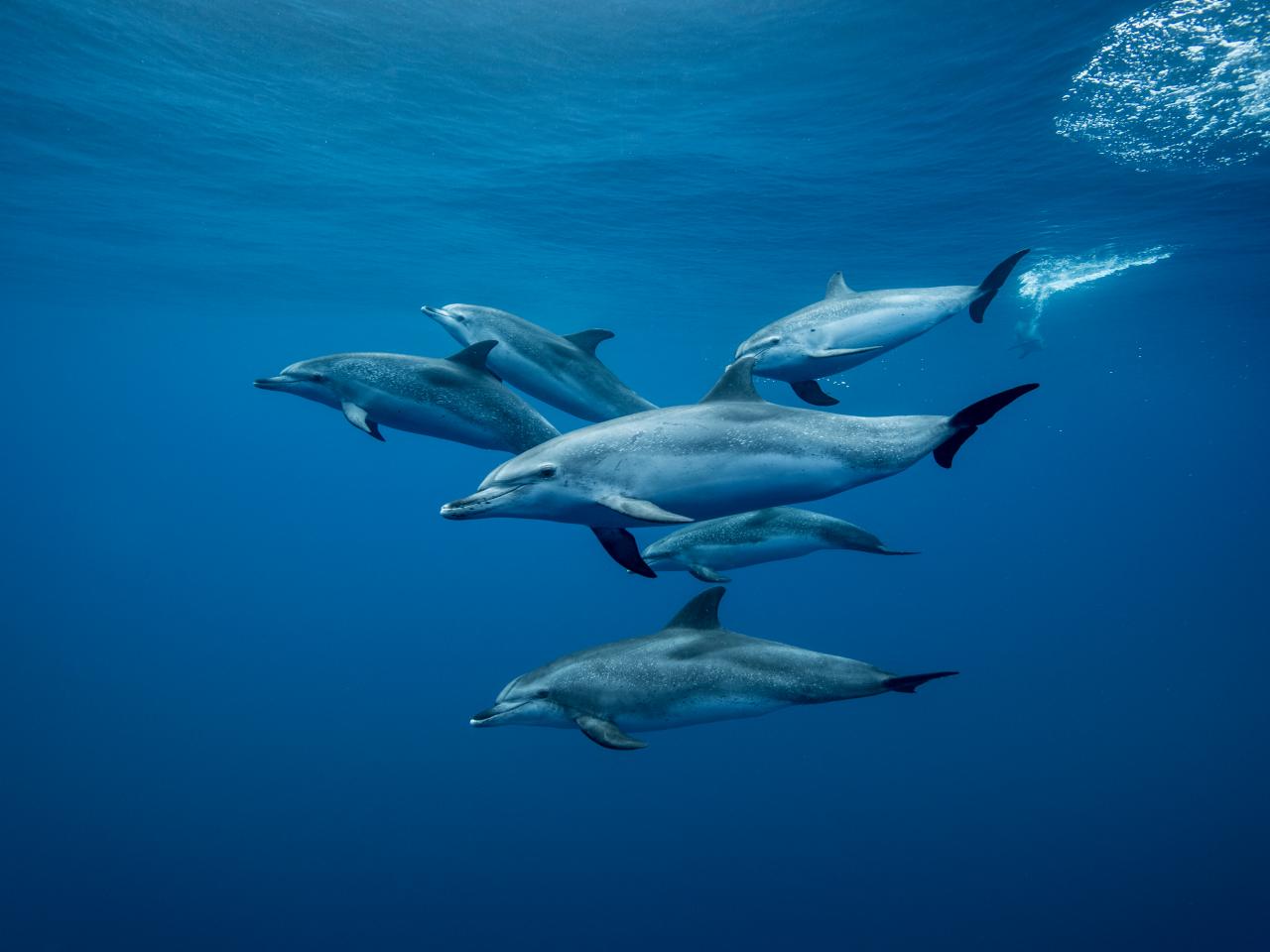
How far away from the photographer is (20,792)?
17.1 m

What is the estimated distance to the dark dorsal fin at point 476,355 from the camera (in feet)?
20.5

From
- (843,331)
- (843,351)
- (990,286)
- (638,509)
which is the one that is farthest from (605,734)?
(990,286)

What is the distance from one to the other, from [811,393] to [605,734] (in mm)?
3723

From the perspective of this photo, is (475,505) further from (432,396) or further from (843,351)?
(843,351)

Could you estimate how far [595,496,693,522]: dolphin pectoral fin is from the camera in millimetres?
3920

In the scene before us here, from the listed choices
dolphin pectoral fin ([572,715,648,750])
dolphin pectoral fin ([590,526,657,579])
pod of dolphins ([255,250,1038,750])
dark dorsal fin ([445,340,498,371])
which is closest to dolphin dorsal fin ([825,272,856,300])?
pod of dolphins ([255,250,1038,750])

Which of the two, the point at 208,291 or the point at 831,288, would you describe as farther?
the point at 208,291

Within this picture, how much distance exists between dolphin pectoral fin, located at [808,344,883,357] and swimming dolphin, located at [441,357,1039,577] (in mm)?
1358

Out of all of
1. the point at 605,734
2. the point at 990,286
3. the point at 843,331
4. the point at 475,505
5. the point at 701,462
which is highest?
the point at 990,286

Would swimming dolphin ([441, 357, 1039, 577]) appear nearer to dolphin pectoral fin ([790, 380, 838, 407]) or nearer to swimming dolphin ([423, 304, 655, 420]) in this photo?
dolphin pectoral fin ([790, 380, 838, 407])

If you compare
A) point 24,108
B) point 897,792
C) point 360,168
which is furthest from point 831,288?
point 24,108

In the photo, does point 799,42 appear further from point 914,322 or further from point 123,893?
point 123,893

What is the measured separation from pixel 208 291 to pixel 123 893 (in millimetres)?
29643

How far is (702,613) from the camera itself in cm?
604
